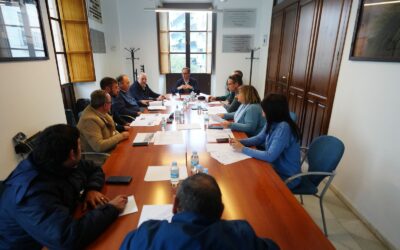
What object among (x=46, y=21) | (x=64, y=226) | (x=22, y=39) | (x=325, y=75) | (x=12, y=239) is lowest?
(x=12, y=239)

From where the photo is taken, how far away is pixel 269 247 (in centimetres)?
81

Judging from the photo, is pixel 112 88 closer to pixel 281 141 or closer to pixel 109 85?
pixel 109 85

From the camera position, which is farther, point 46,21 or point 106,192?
point 46,21

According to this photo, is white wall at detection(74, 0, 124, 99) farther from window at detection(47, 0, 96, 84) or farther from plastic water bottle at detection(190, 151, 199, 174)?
plastic water bottle at detection(190, 151, 199, 174)

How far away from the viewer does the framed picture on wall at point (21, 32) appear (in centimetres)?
217

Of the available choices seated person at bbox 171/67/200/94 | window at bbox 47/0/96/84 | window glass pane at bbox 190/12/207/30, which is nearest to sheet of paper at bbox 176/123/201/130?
seated person at bbox 171/67/200/94

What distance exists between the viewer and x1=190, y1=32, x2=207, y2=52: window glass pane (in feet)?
21.0

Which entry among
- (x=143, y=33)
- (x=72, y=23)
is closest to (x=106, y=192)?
(x=72, y=23)

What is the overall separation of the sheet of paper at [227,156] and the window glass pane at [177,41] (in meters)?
5.14

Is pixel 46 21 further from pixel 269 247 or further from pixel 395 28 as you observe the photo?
pixel 395 28

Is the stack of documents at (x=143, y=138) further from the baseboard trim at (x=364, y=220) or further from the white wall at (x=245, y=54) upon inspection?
the white wall at (x=245, y=54)

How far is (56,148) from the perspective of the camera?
3.40 feet

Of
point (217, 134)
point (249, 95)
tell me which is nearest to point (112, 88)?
point (217, 134)

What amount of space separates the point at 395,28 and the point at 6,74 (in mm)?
3444
